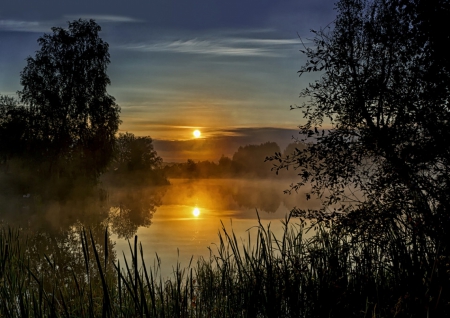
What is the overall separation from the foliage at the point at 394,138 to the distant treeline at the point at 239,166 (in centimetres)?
6459

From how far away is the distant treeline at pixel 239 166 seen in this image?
79.8 m

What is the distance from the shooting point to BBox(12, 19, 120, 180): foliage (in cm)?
2523

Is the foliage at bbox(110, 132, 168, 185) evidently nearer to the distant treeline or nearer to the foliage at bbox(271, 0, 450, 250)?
the distant treeline

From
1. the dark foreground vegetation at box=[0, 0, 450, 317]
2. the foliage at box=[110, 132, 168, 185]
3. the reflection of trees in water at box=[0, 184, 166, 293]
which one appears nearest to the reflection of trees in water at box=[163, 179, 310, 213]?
the reflection of trees in water at box=[0, 184, 166, 293]

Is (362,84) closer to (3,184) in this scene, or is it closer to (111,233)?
(111,233)

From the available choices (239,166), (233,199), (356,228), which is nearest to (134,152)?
(233,199)

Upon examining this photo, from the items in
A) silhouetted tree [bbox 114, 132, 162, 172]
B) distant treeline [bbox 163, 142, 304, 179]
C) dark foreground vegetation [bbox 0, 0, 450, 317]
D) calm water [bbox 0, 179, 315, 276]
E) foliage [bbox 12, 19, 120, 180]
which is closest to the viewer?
dark foreground vegetation [bbox 0, 0, 450, 317]

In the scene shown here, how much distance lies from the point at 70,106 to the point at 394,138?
23.6 meters

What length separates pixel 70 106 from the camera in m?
26.1

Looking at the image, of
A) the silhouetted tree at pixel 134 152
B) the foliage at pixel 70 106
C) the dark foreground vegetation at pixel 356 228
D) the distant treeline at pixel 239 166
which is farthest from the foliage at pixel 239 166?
the dark foreground vegetation at pixel 356 228

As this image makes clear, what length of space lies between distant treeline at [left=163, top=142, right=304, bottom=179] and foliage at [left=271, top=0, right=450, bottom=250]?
212 feet

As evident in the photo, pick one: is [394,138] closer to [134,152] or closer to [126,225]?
[126,225]

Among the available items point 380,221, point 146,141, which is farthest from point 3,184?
point 146,141

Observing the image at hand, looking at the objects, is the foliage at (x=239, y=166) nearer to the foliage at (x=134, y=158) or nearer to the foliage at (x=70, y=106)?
the foliage at (x=134, y=158)
